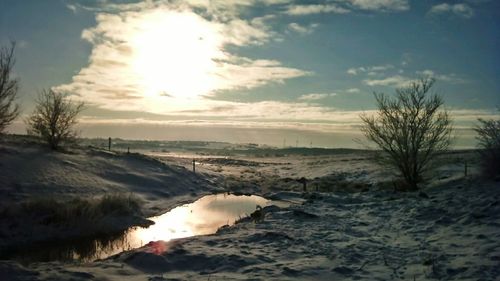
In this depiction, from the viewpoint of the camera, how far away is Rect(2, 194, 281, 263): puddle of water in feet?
44.8

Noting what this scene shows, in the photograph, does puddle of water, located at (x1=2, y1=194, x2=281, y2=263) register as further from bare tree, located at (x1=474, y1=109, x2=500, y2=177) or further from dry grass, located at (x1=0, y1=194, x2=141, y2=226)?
bare tree, located at (x1=474, y1=109, x2=500, y2=177)

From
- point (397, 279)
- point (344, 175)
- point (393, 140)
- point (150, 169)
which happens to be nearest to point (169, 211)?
point (150, 169)

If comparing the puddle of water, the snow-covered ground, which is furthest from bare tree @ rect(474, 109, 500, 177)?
the puddle of water

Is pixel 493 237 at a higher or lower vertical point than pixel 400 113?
lower

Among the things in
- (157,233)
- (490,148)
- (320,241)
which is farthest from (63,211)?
(490,148)

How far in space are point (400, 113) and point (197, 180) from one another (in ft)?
54.6

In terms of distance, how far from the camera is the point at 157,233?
17484 millimetres

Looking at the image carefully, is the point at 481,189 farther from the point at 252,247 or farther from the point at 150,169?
the point at 150,169

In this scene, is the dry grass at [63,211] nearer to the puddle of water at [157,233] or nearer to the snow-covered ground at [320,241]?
the puddle of water at [157,233]

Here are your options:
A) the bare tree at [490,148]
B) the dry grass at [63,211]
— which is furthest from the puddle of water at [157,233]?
the bare tree at [490,148]

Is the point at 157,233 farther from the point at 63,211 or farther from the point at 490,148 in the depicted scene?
the point at 490,148

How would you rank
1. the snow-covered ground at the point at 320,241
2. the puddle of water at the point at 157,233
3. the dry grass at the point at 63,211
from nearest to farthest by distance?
1. the snow-covered ground at the point at 320,241
2. the puddle of water at the point at 157,233
3. the dry grass at the point at 63,211

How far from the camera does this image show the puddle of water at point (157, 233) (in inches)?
538

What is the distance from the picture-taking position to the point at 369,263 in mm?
10664
